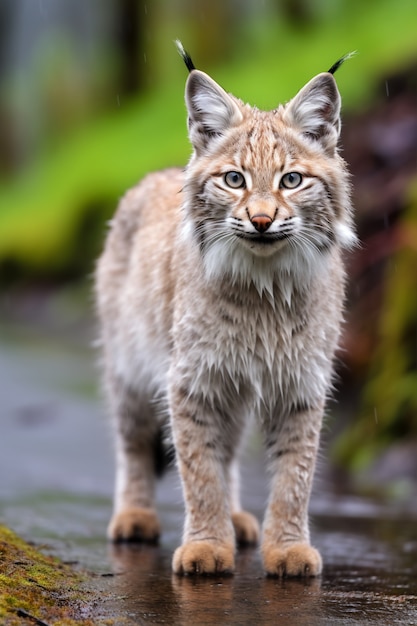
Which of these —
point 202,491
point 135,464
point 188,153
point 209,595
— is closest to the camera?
point 209,595

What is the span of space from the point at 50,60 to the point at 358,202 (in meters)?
18.1

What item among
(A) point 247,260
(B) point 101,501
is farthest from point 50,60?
(A) point 247,260

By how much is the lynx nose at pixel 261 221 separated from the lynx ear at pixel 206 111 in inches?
27.3

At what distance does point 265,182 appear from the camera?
4.72 meters

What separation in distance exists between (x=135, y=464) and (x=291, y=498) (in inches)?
53.3

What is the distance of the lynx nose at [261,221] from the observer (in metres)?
4.52

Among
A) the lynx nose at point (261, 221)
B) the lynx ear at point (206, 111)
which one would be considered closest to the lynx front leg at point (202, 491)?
the lynx nose at point (261, 221)

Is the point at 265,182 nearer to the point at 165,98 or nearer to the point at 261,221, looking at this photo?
the point at 261,221

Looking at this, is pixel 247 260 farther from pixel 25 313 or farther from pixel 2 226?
pixel 2 226

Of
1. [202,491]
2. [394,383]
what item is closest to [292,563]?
[202,491]

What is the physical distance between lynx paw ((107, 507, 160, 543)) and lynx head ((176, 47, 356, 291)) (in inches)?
59.4

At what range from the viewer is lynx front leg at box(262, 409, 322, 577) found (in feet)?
16.0

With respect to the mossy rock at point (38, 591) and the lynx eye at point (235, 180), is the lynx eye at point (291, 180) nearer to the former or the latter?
the lynx eye at point (235, 180)

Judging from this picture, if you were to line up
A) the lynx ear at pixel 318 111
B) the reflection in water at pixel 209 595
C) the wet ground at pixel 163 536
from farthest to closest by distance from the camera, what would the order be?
1. the lynx ear at pixel 318 111
2. the wet ground at pixel 163 536
3. the reflection in water at pixel 209 595
